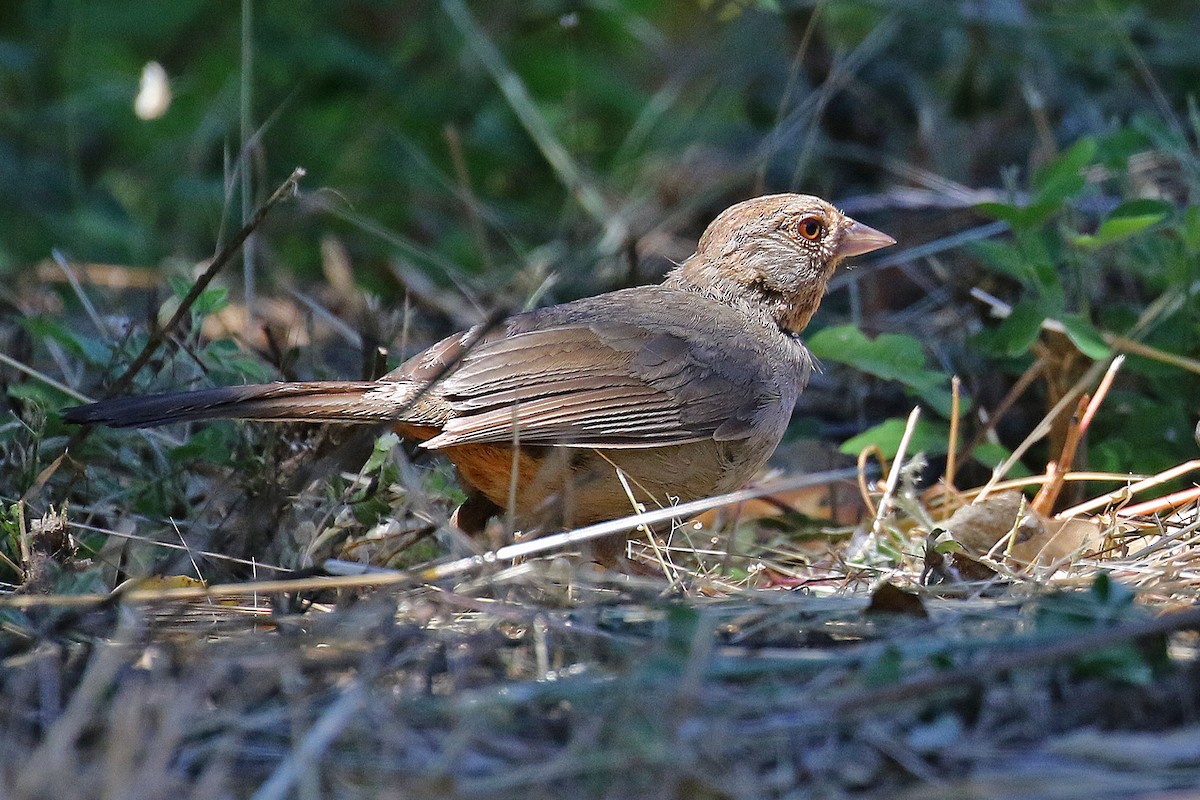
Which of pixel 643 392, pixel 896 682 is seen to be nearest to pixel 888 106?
pixel 643 392

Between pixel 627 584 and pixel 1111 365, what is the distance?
6.76 feet

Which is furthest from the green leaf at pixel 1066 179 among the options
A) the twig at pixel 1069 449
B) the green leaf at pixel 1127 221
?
the twig at pixel 1069 449

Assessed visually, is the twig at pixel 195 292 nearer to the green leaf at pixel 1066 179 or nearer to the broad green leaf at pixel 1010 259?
the broad green leaf at pixel 1010 259

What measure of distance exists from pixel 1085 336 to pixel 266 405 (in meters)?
2.49

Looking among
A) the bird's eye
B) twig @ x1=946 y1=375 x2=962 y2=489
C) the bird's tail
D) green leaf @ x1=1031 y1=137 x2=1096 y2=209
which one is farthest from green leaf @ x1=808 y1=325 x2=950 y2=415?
the bird's tail

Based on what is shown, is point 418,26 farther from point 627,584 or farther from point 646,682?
point 646,682

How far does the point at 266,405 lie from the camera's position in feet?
11.6

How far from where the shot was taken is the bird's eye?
4.54 meters

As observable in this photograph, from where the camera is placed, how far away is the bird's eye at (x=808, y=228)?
454 cm

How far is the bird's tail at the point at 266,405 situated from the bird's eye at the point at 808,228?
1563 mm

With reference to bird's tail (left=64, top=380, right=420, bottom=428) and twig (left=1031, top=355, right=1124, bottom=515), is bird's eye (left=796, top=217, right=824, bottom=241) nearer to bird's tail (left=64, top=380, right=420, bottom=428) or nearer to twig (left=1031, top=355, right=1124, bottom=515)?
twig (left=1031, top=355, right=1124, bottom=515)

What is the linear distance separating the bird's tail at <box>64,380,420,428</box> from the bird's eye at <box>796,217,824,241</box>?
5.13ft

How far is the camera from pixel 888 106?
686 cm

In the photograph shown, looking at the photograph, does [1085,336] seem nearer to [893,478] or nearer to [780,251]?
[893,478]
